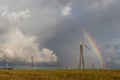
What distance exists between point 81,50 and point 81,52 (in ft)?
8.37

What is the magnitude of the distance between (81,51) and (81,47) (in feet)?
20.9

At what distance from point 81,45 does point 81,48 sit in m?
2.97

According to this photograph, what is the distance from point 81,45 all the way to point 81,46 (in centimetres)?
68

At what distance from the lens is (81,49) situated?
575 feet

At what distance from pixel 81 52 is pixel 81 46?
8476 millimetres

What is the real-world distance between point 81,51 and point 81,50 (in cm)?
128

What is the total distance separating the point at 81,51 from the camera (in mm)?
172750

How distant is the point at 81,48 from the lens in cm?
17712

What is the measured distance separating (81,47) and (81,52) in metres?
7.64

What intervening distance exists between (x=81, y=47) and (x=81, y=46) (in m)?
0.90

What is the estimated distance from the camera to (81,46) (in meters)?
179

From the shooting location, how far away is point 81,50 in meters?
174

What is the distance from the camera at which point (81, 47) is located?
586ft
